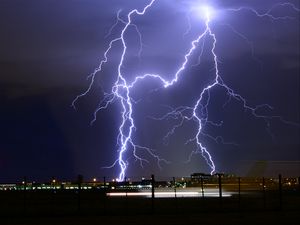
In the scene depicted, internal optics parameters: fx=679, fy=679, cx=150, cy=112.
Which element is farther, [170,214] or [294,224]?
[170,214]

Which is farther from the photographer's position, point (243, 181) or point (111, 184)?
point (243, 181)

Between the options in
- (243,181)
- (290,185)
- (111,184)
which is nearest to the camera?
(111,184)

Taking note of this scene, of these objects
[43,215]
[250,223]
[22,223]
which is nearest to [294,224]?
[250,223]

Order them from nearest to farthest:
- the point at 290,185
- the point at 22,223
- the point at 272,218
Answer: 1. the point at 22,223
2. the point at 272,218
3. the point at 290,185

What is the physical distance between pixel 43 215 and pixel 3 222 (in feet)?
12.6

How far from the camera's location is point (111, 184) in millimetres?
35625

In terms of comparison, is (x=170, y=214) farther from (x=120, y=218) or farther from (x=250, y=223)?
(x=250, y=223)

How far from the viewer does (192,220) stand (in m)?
21.7

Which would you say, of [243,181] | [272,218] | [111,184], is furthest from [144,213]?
[243,181]

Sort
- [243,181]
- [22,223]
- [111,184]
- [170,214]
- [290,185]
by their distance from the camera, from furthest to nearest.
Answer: [290,185] → [243,181] → [111,184] → [170,214] → [22,223]

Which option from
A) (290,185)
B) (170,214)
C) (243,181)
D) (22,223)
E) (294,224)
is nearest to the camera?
(294,224)

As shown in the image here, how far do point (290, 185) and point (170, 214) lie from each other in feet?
166

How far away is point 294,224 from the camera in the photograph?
19328mm

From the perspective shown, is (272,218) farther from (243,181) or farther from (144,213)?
(243,181)
